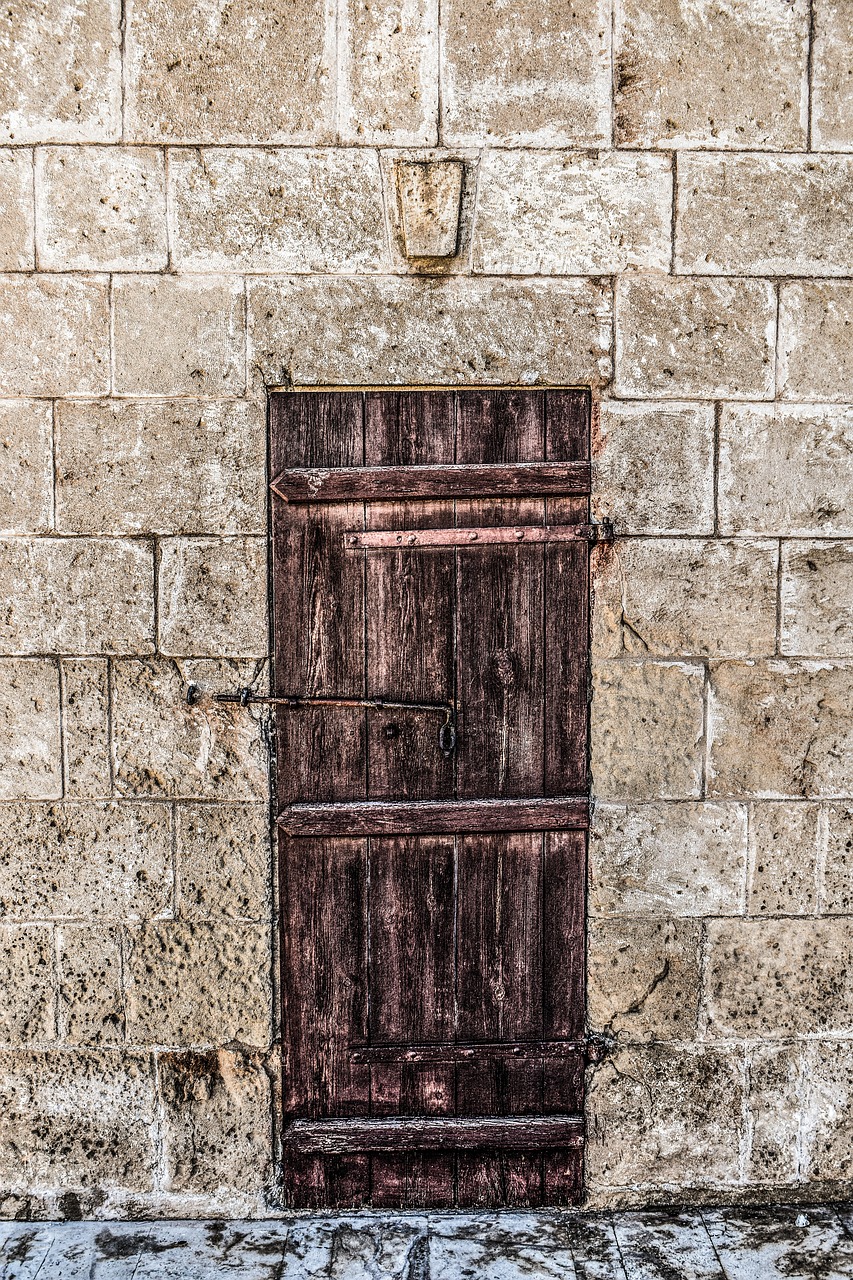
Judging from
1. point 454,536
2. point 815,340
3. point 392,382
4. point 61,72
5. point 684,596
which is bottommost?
point 684,596

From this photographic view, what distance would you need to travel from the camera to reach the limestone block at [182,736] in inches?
94.6

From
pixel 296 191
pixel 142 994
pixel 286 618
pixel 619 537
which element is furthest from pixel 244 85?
pixel 142 994

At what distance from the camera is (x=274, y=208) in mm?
2334

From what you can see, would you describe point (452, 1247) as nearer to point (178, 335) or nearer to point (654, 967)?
point (654, 967)

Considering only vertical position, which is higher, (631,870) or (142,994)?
(631,870)

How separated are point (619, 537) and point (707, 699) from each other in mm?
522

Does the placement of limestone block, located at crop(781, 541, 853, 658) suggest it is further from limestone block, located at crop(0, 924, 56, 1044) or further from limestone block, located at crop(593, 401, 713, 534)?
limestone block, located at crop(0, 924, 56, 1044)

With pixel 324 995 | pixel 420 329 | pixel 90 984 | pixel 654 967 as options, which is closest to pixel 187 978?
pixel 90 984

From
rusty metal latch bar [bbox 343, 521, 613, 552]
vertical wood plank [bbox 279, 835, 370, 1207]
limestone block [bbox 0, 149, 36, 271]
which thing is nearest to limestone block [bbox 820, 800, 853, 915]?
rusty metal latch bar [bbox 343, 521, 613, 552]

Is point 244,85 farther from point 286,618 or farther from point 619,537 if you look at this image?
point 619,537

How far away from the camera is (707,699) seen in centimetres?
245

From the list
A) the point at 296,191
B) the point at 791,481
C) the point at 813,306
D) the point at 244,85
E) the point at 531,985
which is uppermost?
the point at 244,85

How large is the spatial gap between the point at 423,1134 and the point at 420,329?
2.25 meters

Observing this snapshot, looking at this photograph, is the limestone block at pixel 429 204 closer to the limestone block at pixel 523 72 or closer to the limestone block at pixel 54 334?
the limestone block at pixel 523 72
